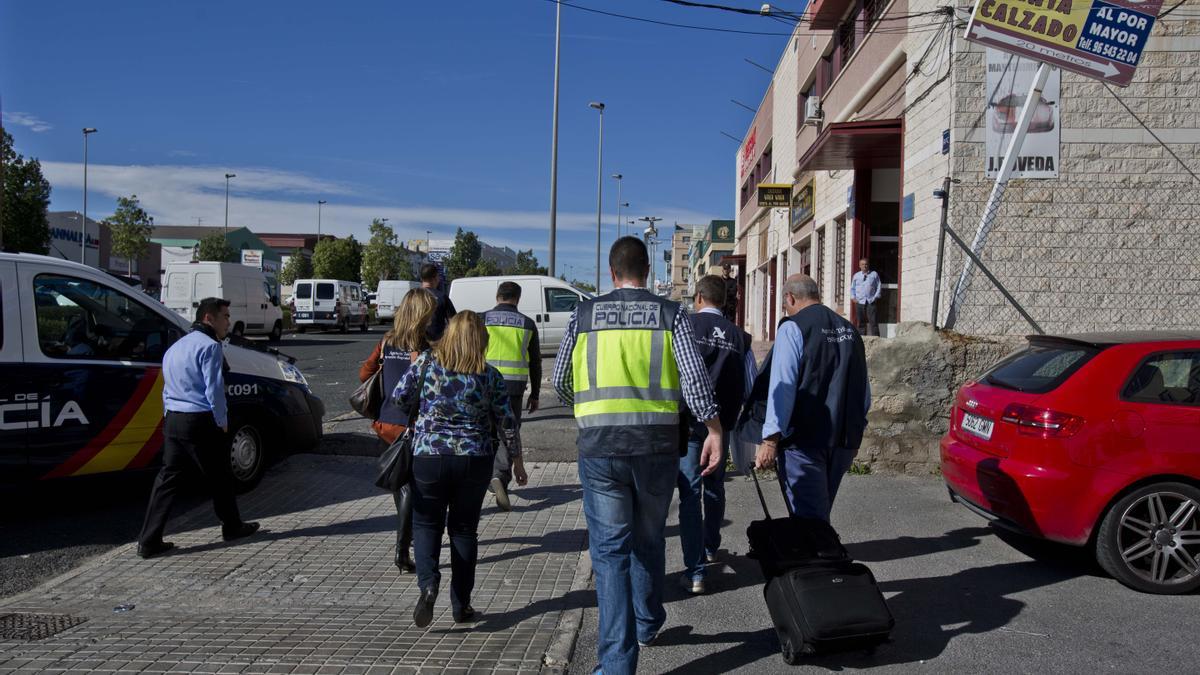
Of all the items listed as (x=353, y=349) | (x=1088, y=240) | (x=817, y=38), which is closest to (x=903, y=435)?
(x=1088, y=240)

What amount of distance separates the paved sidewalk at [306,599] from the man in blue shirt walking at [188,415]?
328mm

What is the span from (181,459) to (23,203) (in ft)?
99.2

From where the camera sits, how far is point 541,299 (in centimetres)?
1748

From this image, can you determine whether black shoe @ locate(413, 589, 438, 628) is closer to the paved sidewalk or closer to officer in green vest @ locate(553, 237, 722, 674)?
the paved sidewalk

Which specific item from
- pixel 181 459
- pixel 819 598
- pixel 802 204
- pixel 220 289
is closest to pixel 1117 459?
→ pixel 819 598

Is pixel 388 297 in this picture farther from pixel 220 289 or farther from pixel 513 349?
pixel 513 349

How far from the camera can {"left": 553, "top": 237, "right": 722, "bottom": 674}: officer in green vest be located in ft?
12.1

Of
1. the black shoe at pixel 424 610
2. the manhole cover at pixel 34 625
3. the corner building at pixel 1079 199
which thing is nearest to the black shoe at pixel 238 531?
the manhole cover at pixel 34 625

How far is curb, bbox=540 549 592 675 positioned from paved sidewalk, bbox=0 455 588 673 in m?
0.05

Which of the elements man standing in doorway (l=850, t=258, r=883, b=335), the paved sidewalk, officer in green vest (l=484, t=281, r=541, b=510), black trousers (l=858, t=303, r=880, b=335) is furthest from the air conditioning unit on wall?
the paved sidewalk

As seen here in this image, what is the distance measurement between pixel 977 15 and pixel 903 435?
4.60 m

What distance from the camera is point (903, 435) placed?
8406 mm

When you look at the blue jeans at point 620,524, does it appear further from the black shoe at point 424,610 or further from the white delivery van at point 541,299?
Result: the white delivery van at point 541,299

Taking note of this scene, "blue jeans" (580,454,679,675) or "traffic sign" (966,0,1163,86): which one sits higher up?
"traffic sign" (966,0,1163,86)
